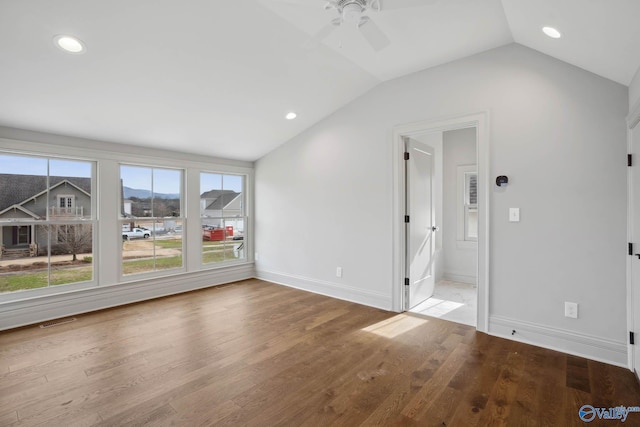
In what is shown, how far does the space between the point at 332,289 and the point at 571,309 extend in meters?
2.73

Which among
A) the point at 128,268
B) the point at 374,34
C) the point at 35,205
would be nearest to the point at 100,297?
the point at 128,268

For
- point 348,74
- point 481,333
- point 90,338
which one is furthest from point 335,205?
point 90,338

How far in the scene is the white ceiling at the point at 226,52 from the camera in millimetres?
2252

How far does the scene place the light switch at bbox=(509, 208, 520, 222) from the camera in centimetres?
307

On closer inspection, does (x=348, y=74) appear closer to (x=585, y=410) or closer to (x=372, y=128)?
(x=372, y=128)

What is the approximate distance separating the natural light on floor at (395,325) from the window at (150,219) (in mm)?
3157

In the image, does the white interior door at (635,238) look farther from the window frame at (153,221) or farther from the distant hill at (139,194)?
the distant hill at (139,194)

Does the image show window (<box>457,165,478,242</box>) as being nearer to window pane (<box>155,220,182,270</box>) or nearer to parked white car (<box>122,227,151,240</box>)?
window pane (<box>155,220,182,270</box>)

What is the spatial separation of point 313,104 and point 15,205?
3.65 meters

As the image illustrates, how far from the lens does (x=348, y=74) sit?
12.2 ft

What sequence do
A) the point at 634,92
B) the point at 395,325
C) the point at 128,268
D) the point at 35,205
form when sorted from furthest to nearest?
the point at 128,268 → the point at 35,205 → the point at 395,325 → the point at 634,92

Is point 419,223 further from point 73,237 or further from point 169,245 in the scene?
point 73,237

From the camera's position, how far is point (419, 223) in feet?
13.8

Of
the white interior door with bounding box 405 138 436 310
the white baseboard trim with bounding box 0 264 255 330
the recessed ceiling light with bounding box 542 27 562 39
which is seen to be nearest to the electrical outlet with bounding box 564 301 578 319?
the white interior door with bounding box 405 138 436 310
